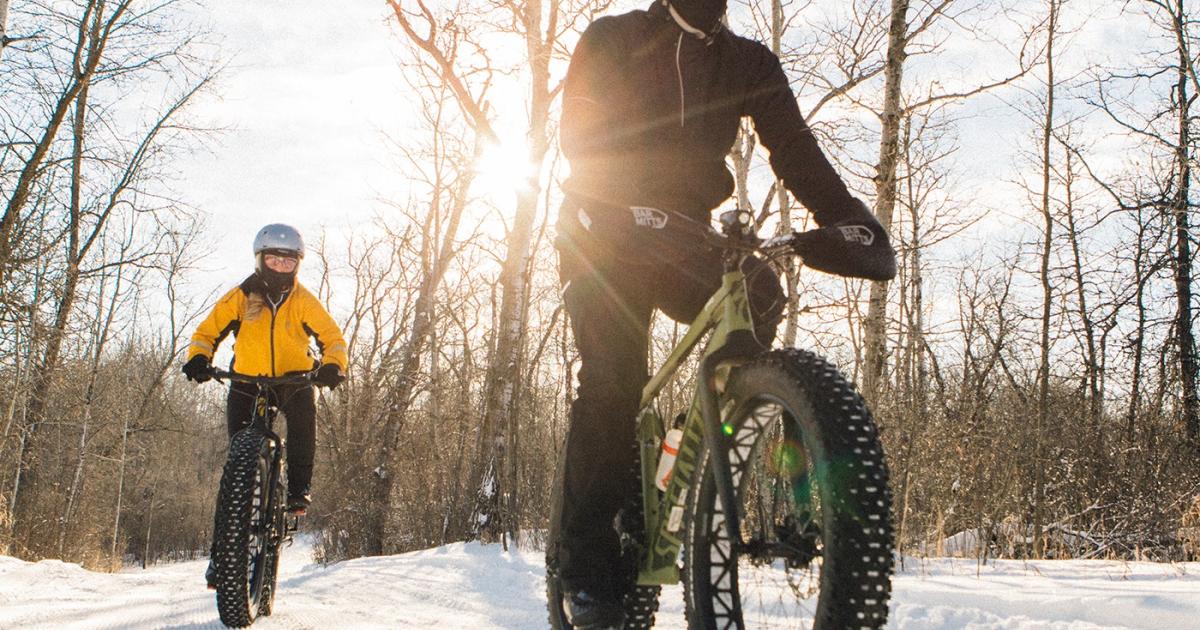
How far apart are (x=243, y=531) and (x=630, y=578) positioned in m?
2.53

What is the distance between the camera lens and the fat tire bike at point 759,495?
152cm

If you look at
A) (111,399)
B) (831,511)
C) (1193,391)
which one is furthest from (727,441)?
(111,399)

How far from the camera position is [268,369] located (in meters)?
5.03

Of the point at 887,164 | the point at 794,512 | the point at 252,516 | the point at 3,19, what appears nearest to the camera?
the point at 794,512

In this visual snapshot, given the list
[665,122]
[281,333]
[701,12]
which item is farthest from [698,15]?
[281,333]

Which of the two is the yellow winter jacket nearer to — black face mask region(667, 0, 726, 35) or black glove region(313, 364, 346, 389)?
black glove region(313, 364, 346, 389)

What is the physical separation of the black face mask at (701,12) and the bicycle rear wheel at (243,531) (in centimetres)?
321

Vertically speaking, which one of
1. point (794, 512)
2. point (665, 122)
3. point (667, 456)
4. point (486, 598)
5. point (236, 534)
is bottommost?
point (486, 598)

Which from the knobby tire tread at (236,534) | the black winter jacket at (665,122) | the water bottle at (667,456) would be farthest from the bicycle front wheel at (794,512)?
the knobby tire tread at (236,534)

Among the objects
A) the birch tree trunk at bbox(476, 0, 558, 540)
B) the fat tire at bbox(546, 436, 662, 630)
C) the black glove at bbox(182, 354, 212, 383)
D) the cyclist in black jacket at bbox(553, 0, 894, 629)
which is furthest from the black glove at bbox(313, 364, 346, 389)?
the birch tree trunk at bbox(476, 0, 558, 540)

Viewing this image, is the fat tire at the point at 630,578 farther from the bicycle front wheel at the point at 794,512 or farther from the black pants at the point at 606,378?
the bicycle front wheel at the point at 794,512

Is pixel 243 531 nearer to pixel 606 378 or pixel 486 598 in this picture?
pixel 486 598

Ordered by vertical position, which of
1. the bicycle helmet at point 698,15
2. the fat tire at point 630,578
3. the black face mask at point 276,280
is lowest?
the fat tire at point 630,578

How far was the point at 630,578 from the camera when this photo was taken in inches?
94.4
